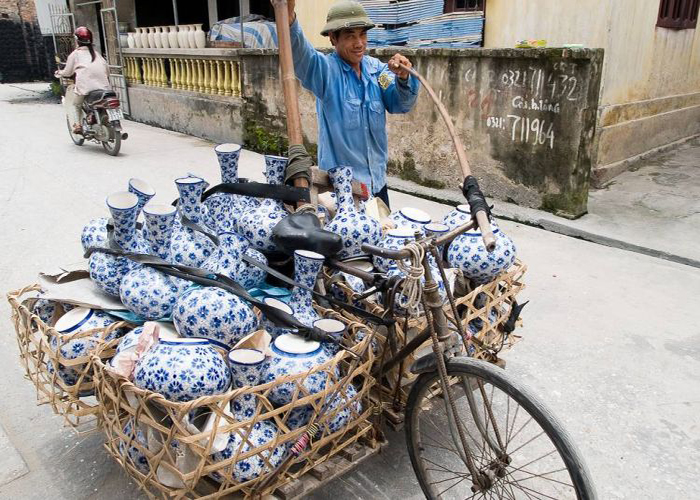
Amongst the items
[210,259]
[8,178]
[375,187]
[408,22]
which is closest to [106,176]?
[8,178]

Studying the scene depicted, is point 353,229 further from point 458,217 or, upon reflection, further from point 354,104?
point 354,104

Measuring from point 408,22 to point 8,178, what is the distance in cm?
498

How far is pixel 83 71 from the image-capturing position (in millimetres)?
7793

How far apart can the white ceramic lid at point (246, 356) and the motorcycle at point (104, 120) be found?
684 centimetres

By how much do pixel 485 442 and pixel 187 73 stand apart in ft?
29.2

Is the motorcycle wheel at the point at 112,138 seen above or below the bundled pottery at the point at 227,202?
below

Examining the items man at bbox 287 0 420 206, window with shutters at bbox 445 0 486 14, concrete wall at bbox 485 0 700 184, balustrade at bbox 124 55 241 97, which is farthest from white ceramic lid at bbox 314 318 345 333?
balustrade at bbox 124 55 241 97

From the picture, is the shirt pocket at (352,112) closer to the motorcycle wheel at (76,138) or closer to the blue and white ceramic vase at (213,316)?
the blue and white ceramic vase at (213,316)

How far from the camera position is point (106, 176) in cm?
677

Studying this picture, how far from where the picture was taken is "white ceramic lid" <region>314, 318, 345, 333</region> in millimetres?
1834

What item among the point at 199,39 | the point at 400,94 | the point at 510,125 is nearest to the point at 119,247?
the point at 400,94

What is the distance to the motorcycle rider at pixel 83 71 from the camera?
25.7ft

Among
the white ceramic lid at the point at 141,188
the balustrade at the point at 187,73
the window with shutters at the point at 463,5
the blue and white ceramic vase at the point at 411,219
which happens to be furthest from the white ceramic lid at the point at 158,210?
the balustrade at the point at 187,73

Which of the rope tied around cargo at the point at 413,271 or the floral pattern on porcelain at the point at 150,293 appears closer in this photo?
the rope tied around cargo at the point at 413,271
